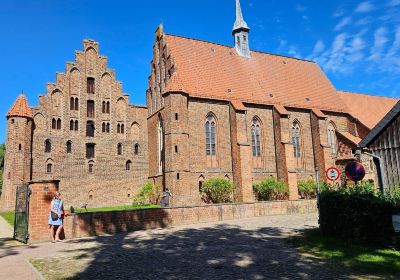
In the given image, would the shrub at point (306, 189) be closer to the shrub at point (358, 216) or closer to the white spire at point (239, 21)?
the white spire at point (239, 21)

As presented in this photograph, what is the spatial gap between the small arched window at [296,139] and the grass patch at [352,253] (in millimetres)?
21045

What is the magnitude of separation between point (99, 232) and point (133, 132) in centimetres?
1903

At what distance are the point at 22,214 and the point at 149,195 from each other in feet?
52.7

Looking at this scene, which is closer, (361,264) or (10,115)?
(361,264)

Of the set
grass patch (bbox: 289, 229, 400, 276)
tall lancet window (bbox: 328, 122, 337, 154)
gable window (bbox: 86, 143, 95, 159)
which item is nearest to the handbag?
grass patch (bbox: 289, 229, 400, 276)

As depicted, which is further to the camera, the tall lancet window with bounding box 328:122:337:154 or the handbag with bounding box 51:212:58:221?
the tall lancet window with bounding box 328:122:337:154

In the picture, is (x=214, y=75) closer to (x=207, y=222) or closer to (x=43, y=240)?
(x=207, y=222)

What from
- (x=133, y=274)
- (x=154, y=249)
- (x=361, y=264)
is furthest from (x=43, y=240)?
(x=361, y=264)

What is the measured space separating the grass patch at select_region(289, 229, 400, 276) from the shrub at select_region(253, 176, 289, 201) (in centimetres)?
1578

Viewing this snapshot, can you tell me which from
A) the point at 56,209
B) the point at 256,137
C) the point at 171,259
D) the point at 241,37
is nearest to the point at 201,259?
the point at 171,259

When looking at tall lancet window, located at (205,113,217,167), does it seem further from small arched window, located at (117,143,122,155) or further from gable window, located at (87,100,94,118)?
gable window, located at (87,100,94,118)

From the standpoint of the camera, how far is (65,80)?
29.8 meters

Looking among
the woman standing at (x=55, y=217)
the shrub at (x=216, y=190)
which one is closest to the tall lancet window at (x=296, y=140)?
the shrub at (x=216, y=190)

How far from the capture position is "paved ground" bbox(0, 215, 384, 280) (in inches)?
267
